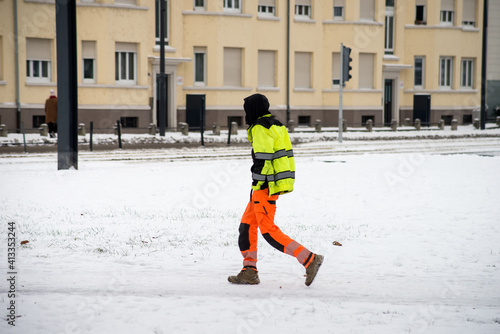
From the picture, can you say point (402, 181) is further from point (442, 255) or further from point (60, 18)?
point (60, 18)

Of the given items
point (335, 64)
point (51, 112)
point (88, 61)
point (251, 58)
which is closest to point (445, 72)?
point (335, 64)

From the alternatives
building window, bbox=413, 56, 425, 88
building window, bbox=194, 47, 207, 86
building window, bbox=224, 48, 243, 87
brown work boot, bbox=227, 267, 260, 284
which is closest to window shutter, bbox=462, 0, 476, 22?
building window, bbox=413, 56, 425, 88

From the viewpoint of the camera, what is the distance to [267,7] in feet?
119

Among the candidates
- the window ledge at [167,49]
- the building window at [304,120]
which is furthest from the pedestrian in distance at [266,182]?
the building window at [304,120]

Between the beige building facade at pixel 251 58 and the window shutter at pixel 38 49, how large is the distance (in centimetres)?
5

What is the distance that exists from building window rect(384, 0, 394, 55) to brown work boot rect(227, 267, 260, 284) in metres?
36.0

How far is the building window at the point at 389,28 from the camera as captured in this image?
40.3 metres

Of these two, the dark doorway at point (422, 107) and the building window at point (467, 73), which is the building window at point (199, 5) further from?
the building window at point (467, 73)

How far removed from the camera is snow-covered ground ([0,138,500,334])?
17.2ft

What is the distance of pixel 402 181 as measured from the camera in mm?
13812

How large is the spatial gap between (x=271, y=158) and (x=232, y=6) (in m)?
30.1

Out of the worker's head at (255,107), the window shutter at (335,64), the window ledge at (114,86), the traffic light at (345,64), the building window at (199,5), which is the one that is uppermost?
the building window at (199,5)

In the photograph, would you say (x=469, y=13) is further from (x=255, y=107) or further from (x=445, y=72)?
(x=255, y=107)

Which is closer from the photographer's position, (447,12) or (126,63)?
(126,63)
